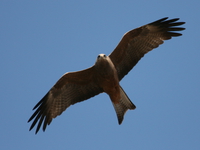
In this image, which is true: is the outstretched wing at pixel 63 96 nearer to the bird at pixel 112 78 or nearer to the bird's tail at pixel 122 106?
the bird at pixel 112 78

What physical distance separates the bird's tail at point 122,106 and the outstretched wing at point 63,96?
2.47 feet

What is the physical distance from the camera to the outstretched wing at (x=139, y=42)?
34.6 ft

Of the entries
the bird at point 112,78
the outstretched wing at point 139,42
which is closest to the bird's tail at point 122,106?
the bird at point 112,78

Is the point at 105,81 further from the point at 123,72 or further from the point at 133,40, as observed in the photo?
the point at 133,40

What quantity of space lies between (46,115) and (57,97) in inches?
27.6

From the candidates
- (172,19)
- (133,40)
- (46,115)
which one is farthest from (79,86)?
(172,19)

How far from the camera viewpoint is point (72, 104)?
1122cm

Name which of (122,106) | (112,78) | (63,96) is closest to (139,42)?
(112,78)

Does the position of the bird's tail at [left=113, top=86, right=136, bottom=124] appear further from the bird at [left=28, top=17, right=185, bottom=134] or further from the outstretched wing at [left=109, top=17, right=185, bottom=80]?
the outstretched wing at [left=109, top=17, right=185, bottom=80]

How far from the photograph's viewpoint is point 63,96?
1119 centimetres

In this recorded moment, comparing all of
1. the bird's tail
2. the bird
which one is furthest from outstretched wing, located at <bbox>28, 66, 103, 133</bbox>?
the bird's tail

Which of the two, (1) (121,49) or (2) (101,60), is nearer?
(2) (101,60)

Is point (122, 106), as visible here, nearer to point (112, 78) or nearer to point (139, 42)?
point (112, 78)

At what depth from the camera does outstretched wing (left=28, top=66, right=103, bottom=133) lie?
10.9 metres
